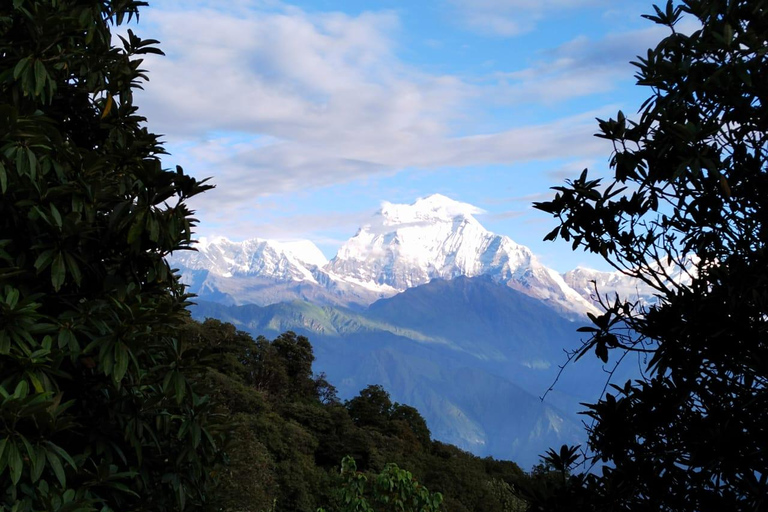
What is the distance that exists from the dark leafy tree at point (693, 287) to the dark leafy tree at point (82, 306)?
340 cm

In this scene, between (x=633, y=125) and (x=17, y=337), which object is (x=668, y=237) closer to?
(x=633, y=125)

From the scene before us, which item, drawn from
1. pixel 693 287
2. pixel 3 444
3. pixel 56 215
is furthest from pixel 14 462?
pixel 693 287

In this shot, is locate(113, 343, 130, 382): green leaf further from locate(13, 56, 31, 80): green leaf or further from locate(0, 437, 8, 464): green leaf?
locate(13, 56, 31, 80): green leaf

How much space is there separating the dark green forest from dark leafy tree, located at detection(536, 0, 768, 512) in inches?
0.6

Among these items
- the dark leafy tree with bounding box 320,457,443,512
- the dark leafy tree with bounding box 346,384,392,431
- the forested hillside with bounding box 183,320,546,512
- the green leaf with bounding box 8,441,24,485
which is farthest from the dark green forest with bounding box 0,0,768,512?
the dark leafy tree with bounding box 346,384,392,431

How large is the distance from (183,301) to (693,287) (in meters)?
4.70

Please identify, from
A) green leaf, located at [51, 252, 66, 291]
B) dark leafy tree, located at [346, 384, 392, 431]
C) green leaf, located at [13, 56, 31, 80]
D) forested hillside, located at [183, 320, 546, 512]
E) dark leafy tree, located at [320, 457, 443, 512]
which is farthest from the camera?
dark leafy tree, located at [346, 384, 392, 431]

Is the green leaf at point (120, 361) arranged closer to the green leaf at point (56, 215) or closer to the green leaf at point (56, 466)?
the green leaf at point (56, 466)

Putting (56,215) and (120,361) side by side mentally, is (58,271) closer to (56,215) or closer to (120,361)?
(56,215)

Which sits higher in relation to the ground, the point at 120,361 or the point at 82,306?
the point at 82,306

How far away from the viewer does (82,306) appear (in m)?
5.49

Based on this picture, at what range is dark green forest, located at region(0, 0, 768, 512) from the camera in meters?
4.59

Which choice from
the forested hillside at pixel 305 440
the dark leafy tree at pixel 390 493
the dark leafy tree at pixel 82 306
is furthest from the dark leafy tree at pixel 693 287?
the forested hillside at pixel 305 440

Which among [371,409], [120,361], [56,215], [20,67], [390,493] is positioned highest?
[371,409]
